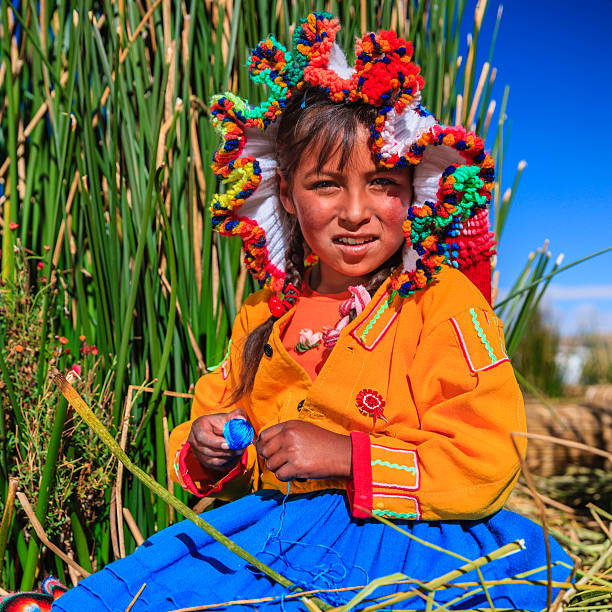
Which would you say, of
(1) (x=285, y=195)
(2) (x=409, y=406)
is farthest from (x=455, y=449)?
(1) (x=285, y=195)

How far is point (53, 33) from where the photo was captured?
1.83 meters

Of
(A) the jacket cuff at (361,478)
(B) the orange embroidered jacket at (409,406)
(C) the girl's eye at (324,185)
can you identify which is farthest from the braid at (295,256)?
(A) the jacket cuff at (361,478)

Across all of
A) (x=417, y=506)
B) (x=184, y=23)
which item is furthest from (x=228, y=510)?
(x=184, y=23)

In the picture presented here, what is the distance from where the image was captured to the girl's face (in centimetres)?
118

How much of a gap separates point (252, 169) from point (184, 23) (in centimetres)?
68

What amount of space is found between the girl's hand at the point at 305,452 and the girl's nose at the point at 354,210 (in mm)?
398

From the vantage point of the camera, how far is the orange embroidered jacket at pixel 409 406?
1005 millimetres

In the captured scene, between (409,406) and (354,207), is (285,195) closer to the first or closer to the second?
(354,207)

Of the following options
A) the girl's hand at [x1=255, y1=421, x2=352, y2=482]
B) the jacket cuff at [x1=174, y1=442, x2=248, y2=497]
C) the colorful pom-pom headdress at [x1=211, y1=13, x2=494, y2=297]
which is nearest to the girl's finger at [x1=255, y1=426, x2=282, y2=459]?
A: the girl's hand at [x1=255, y1=421, x2=352, y2=482]

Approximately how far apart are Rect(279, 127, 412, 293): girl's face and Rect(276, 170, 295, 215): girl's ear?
0.09 m

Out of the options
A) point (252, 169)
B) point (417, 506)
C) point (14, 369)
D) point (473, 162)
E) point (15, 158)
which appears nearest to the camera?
point (417, 506)

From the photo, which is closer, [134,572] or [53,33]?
[134,572]

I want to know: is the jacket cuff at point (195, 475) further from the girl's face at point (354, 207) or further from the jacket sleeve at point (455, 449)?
the girl's face at point (354, 207)

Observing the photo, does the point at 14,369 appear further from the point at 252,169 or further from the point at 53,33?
the point at 53,33
